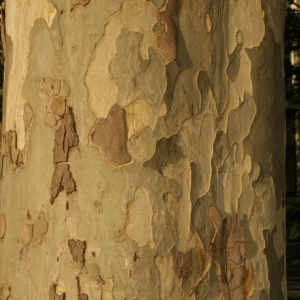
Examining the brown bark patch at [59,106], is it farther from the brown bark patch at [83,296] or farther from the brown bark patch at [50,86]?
the brown bark patch at [83,296]

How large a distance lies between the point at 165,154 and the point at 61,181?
32cm

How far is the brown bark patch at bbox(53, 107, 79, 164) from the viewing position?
6.29ft

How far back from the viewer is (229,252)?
200cm

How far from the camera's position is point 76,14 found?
76.2 inches

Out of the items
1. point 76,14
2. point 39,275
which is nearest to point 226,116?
point 76,14

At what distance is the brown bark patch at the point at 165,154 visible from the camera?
1.89m

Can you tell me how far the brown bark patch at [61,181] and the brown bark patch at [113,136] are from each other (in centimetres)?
12

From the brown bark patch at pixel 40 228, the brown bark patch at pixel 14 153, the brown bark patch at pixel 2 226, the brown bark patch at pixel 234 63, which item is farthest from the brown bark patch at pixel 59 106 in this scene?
the brown bark patch at pixel 234 63

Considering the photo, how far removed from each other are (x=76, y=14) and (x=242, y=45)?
0.55 meters

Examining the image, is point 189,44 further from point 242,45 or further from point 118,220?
point 118,220

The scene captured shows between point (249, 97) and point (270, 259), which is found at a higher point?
point (249, 97)

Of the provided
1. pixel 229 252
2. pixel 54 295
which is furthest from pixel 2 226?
pixel 229 252

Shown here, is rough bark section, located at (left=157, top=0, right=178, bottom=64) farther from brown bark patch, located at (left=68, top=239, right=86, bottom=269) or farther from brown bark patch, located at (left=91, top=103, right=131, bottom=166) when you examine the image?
brown bark patch, located at (left=68, top=239, right=86, bottom=269)

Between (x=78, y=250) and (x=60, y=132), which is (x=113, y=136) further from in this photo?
(x=78, y=250)
